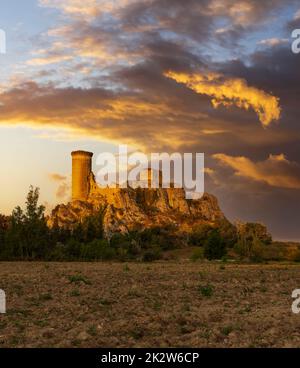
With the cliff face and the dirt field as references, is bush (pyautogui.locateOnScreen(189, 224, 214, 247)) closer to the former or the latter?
the cliff face

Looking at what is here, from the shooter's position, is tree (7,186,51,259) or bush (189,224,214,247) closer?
tree (7,186,51,259)

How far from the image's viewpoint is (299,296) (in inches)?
747

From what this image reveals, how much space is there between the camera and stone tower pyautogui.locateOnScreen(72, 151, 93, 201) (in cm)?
18062

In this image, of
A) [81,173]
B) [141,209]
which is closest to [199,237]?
[141,209]

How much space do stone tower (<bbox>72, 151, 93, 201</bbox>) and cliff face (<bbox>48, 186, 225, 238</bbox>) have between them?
12.9 ft

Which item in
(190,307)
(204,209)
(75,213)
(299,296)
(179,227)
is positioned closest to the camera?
(190,307)

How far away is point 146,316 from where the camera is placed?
14961mm

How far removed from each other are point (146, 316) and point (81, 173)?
17204cm

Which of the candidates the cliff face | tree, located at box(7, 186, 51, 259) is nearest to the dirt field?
tree, located at box(7, 186, 51, 259)

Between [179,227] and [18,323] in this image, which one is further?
[179,227]

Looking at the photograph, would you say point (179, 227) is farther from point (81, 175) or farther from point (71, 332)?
point (71, 332)

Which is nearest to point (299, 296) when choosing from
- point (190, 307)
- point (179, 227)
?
point (190, 307)

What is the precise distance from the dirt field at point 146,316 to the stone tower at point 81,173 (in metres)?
154
